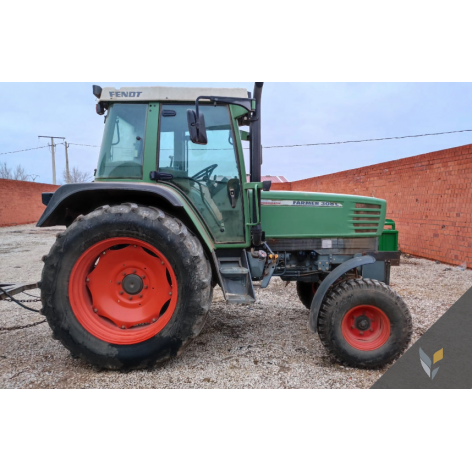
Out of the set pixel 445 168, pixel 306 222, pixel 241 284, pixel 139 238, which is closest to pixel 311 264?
pixel 306 222

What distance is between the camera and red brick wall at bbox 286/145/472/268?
6.57 m

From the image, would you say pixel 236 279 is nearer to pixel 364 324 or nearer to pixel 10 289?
pixel 364 324

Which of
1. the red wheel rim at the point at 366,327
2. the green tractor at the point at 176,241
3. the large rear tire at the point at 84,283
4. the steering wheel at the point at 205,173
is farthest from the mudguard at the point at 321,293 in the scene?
the steering wheel at the point at 205,173

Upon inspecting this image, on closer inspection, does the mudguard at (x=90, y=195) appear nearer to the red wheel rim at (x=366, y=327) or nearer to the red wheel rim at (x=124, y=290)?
the red wheel rim at (x=124, y=290)

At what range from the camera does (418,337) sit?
3.20 metres

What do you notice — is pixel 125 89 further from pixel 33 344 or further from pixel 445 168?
pixel 445 168

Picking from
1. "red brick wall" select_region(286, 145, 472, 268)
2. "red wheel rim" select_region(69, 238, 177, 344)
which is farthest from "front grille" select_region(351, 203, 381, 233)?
"red brick wall" select_region(286, 145, 472, 268)

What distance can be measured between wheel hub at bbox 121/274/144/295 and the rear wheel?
4.85ft

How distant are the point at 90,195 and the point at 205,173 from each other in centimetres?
95

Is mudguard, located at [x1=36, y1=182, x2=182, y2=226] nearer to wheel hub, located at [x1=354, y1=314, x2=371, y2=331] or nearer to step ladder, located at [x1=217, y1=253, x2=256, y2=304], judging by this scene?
step ladder, located at [x1=217, y1=253, x2=256, y2=304]

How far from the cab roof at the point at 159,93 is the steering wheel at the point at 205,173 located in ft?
1.89

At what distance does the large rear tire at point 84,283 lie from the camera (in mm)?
2424

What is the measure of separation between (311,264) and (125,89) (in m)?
2.30

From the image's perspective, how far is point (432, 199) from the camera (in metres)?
Answer: 7.35
